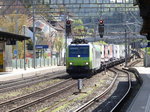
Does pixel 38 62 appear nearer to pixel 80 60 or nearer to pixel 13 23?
pixel 13 23

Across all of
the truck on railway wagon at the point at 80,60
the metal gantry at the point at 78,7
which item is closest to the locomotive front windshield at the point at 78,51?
the truck on railway wagon at the point at 80,60

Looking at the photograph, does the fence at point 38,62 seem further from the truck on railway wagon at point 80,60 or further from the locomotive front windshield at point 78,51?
the locomotive front windshield at point 78,51

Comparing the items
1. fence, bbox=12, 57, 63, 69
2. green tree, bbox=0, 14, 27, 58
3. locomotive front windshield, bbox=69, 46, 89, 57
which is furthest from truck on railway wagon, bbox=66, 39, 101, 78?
green tree, bbox=0, 14, 27, 58

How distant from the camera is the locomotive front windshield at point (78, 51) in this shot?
95.1 ft

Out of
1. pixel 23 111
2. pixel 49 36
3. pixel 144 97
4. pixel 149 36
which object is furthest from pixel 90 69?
pixel 49 36

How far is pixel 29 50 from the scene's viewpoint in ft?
244

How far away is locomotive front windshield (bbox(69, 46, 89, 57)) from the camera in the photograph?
29000 mm

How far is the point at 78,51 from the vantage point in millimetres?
29203

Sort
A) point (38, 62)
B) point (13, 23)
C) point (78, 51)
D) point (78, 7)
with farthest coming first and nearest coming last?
point (13, 23), point (38, 62), point (78, 7), point (78, 51)

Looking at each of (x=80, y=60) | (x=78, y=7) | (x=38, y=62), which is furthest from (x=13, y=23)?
(x=80, y=60)

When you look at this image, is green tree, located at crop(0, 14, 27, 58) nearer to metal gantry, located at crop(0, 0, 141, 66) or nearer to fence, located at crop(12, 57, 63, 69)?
fence, located at crop(12, 57, 63, 69)

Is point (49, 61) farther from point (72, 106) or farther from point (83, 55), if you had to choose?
point (72, 106)

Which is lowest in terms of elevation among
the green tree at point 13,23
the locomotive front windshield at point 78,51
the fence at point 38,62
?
the fence at point 38,62

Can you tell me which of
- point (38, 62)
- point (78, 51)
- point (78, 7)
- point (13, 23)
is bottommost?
point (38, 62)
